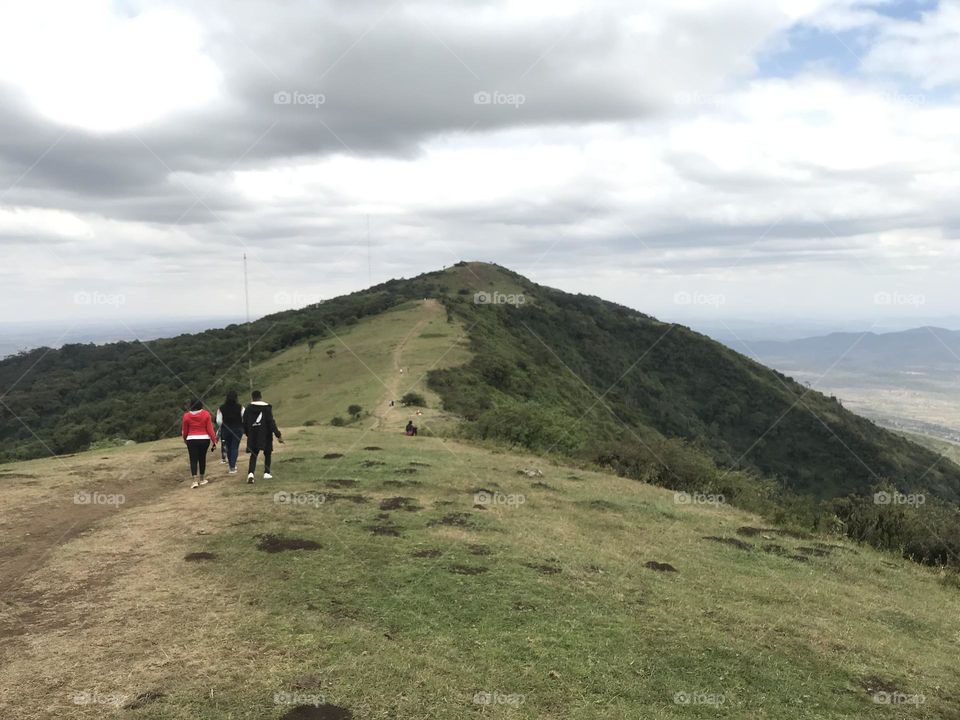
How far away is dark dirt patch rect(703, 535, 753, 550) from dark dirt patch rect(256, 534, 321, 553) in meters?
9.01

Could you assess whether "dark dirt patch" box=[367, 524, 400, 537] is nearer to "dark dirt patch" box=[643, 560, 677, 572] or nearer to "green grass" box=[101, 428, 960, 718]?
"green grass" box=[101, 428, 960, 718]

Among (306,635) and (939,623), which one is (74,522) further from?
(939,623)

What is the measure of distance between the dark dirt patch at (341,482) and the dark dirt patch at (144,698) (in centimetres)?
1003

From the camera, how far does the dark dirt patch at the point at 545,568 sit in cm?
1040

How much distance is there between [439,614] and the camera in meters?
8.42

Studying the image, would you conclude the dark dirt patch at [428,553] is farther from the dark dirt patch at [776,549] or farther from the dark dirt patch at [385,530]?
the dark dirt patch at [776,549]

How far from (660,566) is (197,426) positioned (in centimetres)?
1235

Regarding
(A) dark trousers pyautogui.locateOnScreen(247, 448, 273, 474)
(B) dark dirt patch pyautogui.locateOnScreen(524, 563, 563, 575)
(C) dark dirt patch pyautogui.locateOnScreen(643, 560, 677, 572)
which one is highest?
(A) dark trousers pyautogui.locateOnScreen(247, 448, 273, 474)

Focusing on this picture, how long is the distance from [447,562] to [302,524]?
12.0 ft

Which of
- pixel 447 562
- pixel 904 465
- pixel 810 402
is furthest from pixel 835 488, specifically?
pixel 447 562

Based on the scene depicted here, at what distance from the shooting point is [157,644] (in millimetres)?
7191

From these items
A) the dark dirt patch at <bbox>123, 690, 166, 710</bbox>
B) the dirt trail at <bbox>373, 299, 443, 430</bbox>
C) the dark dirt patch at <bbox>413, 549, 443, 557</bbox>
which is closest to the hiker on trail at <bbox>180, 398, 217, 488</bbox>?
the dark dirt patch at <bbox>413, 549, 443, 557</bbox>

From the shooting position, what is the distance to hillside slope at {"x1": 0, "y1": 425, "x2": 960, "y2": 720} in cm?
646

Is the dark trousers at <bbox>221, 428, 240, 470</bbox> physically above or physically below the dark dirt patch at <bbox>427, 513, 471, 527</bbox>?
above
